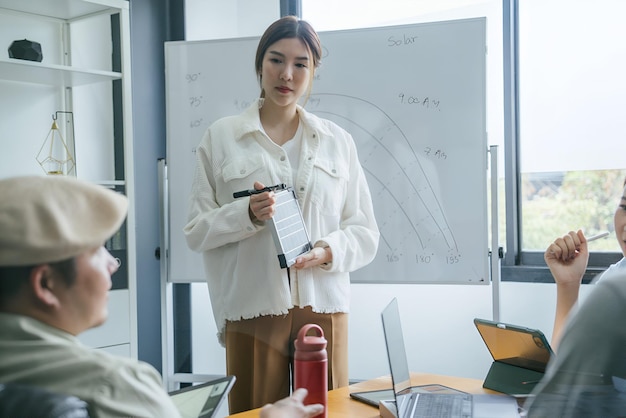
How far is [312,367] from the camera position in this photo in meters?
1.38

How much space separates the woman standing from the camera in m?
2.14

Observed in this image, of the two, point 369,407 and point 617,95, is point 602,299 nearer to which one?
point 369,407

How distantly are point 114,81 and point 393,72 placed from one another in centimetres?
136

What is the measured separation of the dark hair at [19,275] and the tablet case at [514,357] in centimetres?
106

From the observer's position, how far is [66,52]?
340 cm

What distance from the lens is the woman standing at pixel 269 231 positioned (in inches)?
84.4

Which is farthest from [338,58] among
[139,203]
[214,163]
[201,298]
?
[201,298]

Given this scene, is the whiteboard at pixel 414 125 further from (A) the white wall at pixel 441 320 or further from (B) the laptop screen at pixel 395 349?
(B) the laptop screen at pixel 395 349

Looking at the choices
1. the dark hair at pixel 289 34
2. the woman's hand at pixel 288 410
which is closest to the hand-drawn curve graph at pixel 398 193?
the dark hair at pixel 289 34

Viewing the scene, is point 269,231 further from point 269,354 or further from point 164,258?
point 164,258

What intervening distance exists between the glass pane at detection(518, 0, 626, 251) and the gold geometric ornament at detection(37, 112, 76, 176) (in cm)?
215

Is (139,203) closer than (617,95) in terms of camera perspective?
No

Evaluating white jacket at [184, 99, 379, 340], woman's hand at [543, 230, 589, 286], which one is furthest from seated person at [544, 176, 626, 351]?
white jacket at [184, 99, 379, 340]

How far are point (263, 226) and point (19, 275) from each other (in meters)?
1.38
